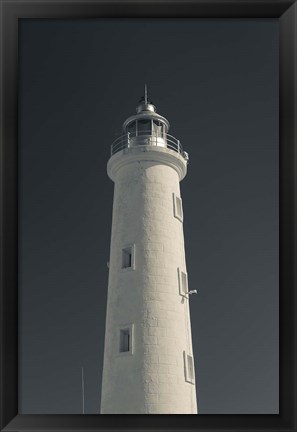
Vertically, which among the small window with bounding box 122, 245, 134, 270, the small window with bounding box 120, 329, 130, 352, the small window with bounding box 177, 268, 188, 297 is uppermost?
the small window with bounding box 122, 245, 134, 270

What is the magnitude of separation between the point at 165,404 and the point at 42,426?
23.8ft

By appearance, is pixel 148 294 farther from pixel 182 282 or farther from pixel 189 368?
pixel 189 368

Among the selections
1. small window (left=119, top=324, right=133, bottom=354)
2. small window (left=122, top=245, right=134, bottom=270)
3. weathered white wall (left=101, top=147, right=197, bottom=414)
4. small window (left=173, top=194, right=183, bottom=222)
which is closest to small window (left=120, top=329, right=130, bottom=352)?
small window (left=119, top=324, right=133, bottom=354)

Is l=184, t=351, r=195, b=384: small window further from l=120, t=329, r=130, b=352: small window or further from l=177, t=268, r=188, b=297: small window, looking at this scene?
l=177, t=268, r=188, b=297: small window

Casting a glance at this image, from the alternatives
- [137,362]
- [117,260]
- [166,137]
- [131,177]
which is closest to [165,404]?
[137,362]

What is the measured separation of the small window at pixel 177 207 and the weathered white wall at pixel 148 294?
0.40ft

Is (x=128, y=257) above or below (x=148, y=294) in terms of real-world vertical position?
above

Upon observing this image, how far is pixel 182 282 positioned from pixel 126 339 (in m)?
1.97

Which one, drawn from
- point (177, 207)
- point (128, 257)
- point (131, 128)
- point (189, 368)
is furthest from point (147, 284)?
point (131, 128)

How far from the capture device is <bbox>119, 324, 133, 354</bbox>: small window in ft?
42.2

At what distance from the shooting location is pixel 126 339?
1314 cm

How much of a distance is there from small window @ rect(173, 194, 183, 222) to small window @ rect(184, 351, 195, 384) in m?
3.50

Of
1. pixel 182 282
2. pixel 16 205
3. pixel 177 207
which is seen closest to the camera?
pixel 16 205

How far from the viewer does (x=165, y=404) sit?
40.3 ft
